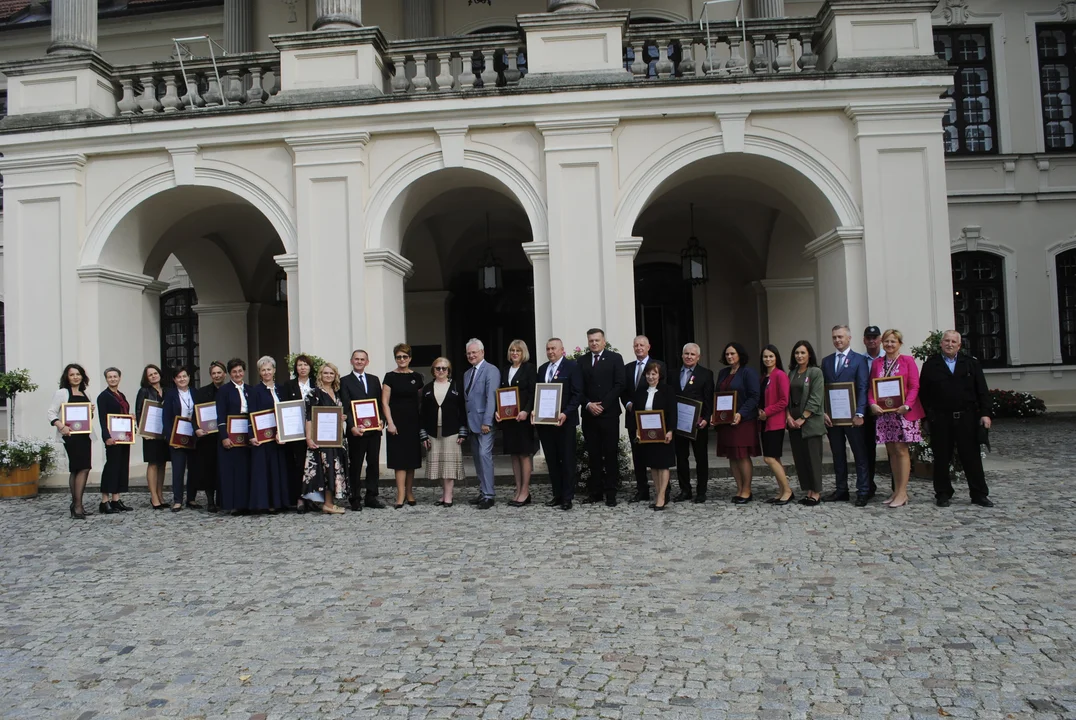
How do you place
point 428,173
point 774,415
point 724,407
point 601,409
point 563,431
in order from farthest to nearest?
point 428,173 → point 563,431 → point 601,409 → point 724,407 → point 774,415

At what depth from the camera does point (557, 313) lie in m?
11.8

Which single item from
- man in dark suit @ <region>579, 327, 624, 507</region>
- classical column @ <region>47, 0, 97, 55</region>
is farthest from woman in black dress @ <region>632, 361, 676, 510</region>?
classical column @ <region>47, 0, 97, 55</region>

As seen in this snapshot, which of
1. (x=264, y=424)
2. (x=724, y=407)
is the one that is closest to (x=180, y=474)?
(x=264, y=424)

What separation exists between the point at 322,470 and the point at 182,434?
73.9 inches

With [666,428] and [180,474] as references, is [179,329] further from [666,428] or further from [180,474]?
[666,428]

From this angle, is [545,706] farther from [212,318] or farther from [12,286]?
[212,318]

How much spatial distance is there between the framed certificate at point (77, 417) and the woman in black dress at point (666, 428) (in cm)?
599

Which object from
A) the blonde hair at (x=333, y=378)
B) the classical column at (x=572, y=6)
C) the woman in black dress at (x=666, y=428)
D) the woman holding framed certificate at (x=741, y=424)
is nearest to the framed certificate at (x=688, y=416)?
the woman in black dress at (x=666, y=428)

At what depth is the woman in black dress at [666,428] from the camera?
9.07 m

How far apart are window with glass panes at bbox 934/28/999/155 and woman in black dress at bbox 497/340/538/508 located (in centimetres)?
1363

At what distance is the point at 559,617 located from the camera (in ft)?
17.3

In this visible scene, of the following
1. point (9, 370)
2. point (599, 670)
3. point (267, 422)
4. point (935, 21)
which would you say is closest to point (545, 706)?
point (599, 670)

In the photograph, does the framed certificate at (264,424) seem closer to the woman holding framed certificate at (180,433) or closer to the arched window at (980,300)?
the woman holding framed certificate at (180,433)

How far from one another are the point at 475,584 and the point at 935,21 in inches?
707
